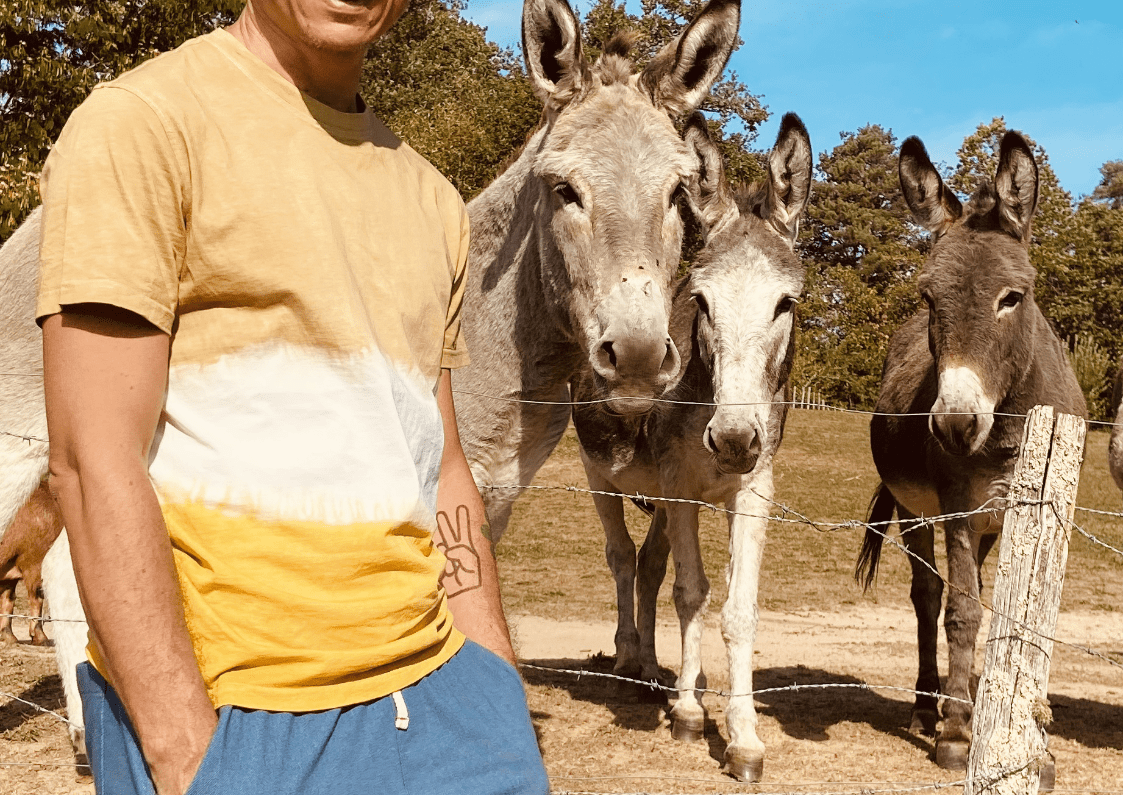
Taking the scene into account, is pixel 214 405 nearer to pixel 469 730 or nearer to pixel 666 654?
pixel 469 730

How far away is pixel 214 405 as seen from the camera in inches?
46.1

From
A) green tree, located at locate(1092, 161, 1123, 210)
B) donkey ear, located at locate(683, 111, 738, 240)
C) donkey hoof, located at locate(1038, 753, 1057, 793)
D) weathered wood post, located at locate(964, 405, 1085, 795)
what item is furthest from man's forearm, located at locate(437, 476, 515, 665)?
green tree, located at locate(1092, 161, 1123, 210)

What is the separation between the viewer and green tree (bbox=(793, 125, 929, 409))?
70.3 ft

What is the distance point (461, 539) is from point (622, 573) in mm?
5238

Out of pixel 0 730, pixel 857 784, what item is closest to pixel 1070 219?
pixel 857 784

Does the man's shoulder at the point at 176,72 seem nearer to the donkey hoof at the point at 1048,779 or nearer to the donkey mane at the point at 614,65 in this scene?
the donkey mane at the point at 614,65

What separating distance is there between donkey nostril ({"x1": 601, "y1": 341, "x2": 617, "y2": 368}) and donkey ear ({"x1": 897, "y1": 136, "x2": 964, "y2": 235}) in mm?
3507

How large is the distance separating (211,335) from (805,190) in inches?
180

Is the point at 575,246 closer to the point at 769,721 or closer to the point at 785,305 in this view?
the point at 785,305

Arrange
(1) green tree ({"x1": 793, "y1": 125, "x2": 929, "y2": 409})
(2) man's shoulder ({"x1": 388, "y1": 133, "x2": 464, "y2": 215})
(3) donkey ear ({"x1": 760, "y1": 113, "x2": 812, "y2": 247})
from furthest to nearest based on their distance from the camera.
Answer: (1) green tree ({"x1": 793, "y1": 125, "x2": 929, "y2": 409})
(3) donkey ear ({"x1": 760, "y1": 113, "x2": 812, "y2": 247})
(2) man's shoulder ({"x1": 388, "y1": 133, "x2": 464, "y2": 215})

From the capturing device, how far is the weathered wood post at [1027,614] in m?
3.16

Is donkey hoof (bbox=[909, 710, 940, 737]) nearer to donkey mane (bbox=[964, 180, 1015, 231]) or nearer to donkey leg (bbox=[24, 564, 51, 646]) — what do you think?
donkey mane (bbox=[964, 180, 1015, 231])

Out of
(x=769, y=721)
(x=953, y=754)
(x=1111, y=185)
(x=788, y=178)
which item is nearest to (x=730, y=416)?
(x=788, y=178)

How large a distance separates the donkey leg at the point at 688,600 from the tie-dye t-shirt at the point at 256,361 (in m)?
4.41
